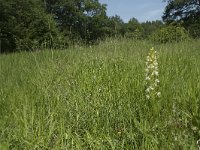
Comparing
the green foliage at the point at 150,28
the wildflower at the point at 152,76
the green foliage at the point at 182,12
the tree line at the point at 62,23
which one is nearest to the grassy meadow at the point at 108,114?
the wildflower at the point at 152,76

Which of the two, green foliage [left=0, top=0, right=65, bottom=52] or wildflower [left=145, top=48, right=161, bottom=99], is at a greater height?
green foliage [left=0, top=0, right=65, bottom=52]

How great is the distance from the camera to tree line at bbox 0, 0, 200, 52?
343 inches

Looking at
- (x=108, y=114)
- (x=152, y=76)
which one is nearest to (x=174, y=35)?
(x=152, y=76)

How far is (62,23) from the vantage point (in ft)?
158

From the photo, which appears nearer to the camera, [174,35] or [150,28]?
[174,35]

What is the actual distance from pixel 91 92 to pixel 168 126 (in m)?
1.53

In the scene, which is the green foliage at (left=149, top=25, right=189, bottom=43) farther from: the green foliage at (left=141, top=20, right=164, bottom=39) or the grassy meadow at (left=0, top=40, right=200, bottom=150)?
the grassy meadow at (left=0, top=40, right=200, bottom=150)

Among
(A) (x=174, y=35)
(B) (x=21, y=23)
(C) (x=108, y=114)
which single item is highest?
(B) (x=21, y=23)

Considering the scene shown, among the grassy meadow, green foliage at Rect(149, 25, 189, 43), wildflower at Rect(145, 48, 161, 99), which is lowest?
the grassy meadow

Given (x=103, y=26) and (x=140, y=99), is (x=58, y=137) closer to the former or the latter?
(x=140, y=99)

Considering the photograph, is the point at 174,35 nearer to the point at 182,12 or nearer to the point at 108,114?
the point at 108,114

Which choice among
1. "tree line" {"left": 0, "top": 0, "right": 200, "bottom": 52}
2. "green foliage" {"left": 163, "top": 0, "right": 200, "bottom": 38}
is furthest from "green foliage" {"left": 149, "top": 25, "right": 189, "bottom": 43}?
"green foliage" {"left": 163, "top": 0, "right": 200, "bottom": 38}

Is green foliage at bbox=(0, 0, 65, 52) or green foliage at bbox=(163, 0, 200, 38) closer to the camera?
green foliage at bbox=(0, 0, 65, 52)

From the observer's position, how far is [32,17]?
31328 mm
